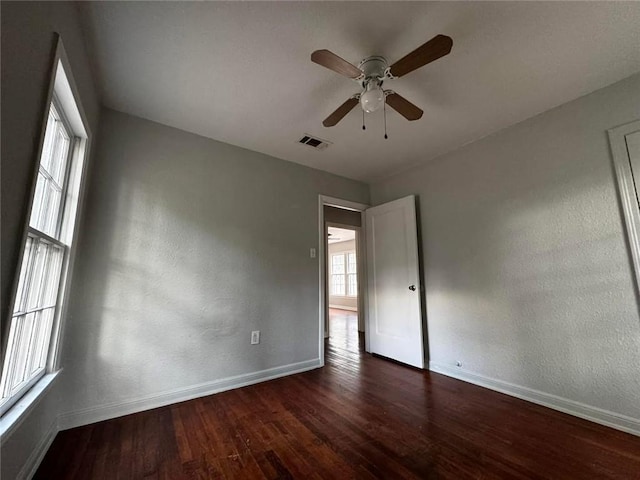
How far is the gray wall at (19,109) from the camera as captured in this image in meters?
0.89

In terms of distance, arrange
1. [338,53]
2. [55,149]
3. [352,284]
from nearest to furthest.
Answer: [55,149]
[338,53]
[352,284]

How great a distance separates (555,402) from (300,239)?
271 centimetres

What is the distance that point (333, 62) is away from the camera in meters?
1.46

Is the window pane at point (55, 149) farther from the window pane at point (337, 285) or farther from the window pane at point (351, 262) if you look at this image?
the window pane at point (337, 285)

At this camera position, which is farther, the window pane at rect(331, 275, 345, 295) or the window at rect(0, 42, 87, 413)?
the window pane at rect(331, 275, 345, 295)

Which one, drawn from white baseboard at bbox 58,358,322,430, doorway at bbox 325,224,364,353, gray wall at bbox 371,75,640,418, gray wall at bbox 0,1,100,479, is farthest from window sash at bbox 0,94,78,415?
doorway at bbox 325,224,364,353

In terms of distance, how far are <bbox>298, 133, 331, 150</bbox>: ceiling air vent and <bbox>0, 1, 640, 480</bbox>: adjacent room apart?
3 centimetres

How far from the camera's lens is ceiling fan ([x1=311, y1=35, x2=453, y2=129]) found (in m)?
1.38

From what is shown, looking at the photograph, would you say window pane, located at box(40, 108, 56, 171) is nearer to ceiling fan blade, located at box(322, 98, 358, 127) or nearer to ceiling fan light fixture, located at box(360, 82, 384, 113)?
ceiling fan blade, located at box(322, 98, 358, 127)

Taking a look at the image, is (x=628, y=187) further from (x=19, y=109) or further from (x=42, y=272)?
(x=42, y=272)

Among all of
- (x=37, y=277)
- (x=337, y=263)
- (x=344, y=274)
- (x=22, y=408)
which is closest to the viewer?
(x=22, y=408)

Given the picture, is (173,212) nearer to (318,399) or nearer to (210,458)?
(210,458)

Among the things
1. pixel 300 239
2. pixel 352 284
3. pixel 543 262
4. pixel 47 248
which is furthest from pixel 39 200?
pixel 352 284

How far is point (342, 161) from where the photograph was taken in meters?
3.29
